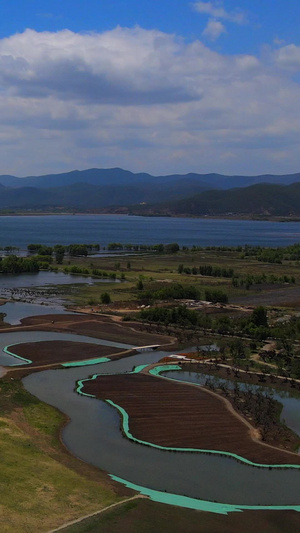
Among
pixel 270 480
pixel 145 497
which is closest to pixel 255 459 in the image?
pixel 270 480

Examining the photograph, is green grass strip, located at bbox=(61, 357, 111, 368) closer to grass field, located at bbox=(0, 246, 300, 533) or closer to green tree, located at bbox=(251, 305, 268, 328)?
grass field, located at bbox=(0, 246, 300, 533)

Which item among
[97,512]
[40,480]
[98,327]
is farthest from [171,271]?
[97,512]

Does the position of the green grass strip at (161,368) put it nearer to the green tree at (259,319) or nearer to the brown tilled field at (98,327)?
the brown tilled field at (98,327)

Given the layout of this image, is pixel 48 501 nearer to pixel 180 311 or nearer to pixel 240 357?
pixel 240 357

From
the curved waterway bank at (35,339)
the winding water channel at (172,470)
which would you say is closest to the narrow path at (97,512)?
the winding water channel at (172,470)

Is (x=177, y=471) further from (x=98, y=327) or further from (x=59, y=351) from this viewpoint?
(x=98, y=327)
